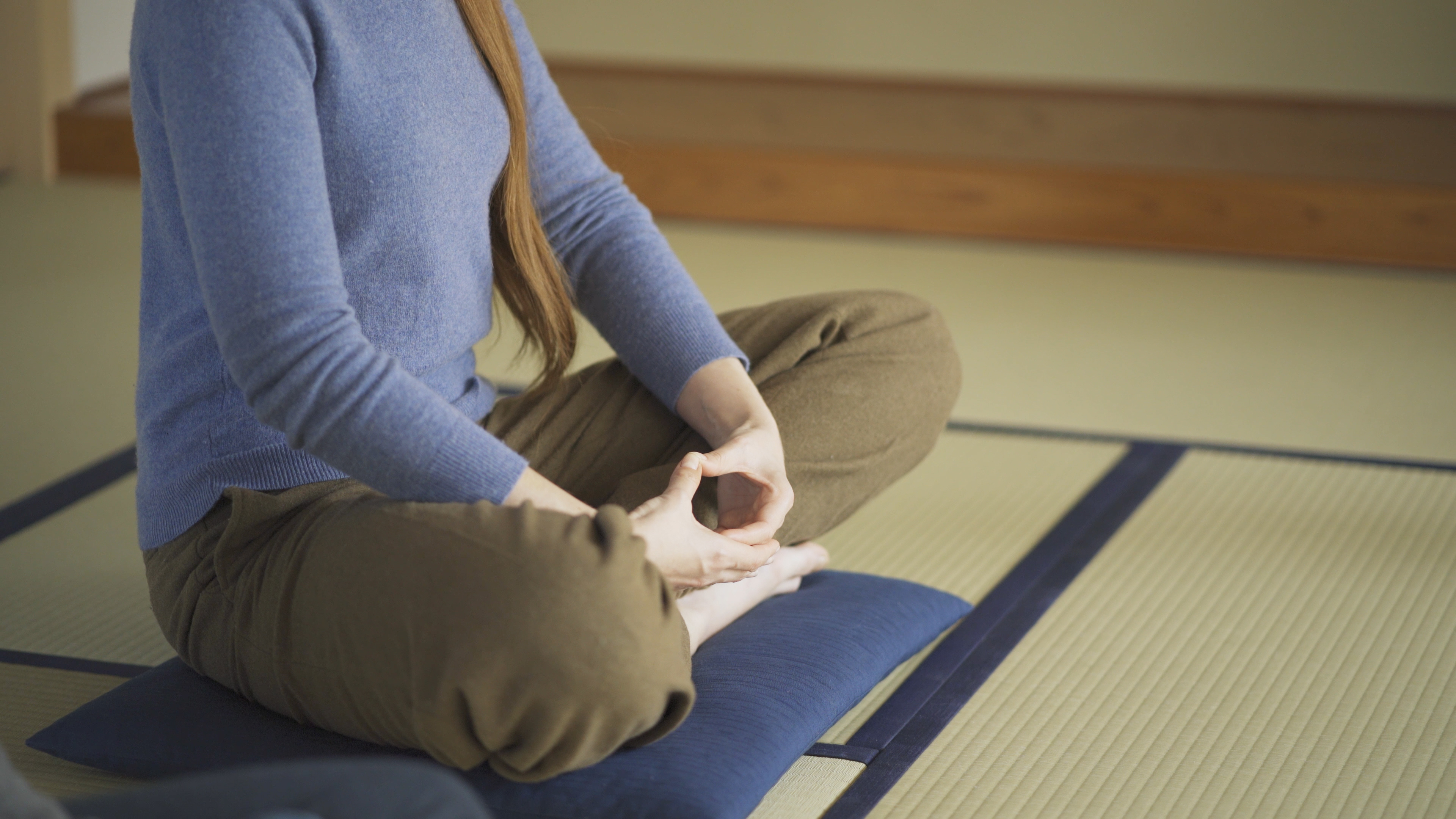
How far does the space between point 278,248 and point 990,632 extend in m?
0.93

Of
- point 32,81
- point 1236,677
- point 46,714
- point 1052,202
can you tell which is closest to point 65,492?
point 46,714

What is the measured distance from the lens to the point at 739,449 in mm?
1342

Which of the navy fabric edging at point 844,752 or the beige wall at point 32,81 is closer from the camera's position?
the navy fabric edging at point 844,752

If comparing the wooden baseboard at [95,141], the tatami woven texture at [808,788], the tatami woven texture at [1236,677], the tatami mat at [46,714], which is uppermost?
the tatami woven texture at [1236,677]

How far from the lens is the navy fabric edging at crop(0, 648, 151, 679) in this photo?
158 centimetres

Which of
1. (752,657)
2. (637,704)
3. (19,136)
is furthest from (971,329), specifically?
(19,136)

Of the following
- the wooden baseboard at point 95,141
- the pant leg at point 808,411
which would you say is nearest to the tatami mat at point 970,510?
the pant leg at point 808,411

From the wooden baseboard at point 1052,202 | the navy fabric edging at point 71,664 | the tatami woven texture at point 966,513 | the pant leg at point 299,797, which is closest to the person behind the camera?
the pant leg at point 299,797

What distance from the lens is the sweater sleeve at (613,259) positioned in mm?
1497

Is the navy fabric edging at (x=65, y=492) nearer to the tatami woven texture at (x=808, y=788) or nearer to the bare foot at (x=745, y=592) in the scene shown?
the bare foot at (x=745, y=592)

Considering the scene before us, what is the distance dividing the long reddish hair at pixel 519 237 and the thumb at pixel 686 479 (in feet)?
0.85

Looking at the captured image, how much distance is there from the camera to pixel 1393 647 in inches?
63.7

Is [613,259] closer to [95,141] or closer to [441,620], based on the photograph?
[441,620]

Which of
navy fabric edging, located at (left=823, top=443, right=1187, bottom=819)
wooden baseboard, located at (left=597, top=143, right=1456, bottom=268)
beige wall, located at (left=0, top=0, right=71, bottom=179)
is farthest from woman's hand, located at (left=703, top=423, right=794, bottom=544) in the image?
beige wall, located at (left=0, top=0, right=71, bottom=179)
